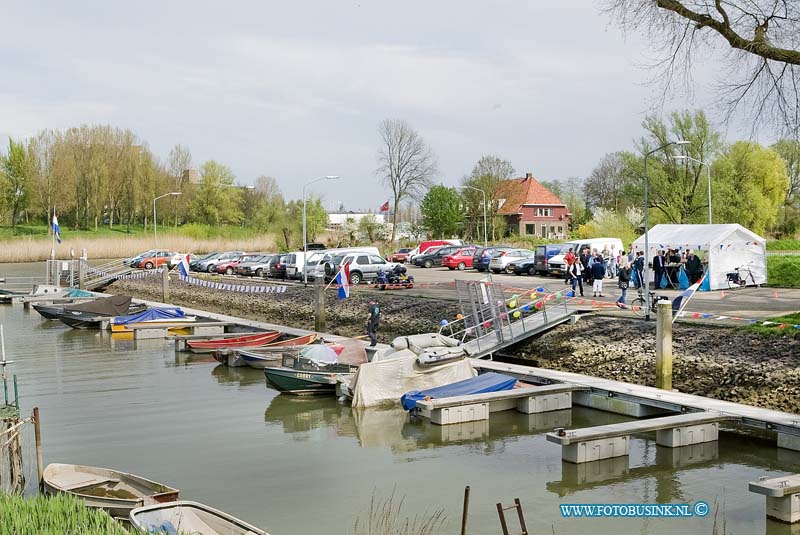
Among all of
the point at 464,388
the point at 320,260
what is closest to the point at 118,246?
the point at 320,260

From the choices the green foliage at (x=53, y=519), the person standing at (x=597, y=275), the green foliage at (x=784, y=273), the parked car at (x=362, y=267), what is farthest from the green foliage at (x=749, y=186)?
the green foliage at (x=53, y=519)

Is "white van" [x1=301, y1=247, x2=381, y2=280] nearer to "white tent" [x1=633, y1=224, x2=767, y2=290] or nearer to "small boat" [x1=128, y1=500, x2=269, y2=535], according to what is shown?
"white tent" [x1=633, y1=224, x2=767, y2=290]

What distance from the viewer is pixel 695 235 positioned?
37.1 m

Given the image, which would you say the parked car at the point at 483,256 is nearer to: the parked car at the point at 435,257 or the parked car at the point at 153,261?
the parked car at the point at 435,257

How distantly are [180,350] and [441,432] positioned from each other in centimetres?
1569

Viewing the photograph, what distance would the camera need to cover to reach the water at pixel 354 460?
44.4ft

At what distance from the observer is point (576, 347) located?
25.1 metres

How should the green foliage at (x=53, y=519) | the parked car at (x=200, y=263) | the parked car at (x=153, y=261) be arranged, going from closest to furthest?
the green foliage at (x=53, y=519) < the parked car at (x=200, y=263) < the parked car at (x=153, y=261)

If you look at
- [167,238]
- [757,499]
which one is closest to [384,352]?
[757,499]

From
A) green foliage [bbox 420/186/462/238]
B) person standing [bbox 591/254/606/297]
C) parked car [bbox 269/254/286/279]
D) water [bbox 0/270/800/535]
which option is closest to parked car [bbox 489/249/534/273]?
parked car [bbox 269/254/286/279]

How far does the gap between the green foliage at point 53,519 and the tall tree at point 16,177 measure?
105 meters

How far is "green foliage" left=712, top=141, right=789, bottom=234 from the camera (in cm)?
6788

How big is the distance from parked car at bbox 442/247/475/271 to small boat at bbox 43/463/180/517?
45.9m

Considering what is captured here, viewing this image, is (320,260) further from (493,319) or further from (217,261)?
(493,319)
